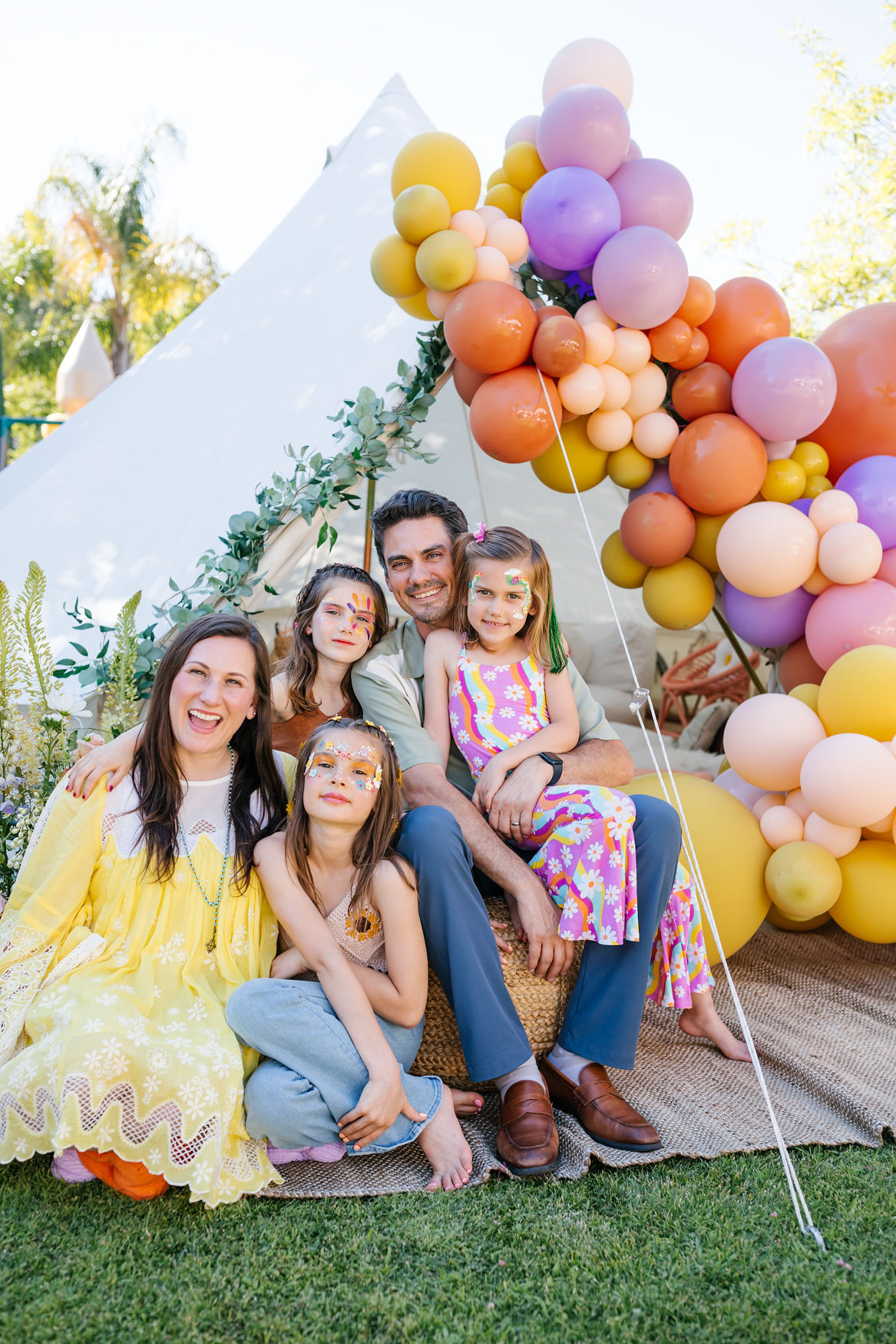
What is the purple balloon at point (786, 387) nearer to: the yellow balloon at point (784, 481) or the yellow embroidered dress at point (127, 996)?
the yellow balloon at point (784, 481)

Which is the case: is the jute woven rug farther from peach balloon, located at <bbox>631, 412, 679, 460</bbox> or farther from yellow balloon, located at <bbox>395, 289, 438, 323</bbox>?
yellow balloon, located at <bbox>395, 289, 438, 323</bbox>

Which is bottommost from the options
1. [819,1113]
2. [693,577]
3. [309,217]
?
[819,1113]

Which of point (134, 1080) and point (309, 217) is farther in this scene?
point (309, 217)

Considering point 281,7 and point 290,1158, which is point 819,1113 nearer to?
point 290,1158

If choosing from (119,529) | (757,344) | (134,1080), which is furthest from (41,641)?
(757,344)

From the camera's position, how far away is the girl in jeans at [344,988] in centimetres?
171

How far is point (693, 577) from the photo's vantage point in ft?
9.61

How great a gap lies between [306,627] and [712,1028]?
1399 mm

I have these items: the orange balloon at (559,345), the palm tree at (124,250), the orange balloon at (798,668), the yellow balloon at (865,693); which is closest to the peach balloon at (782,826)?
the yellow balloon at (865,693)

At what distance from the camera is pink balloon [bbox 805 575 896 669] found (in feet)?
8.38

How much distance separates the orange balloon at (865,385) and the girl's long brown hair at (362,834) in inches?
69.3

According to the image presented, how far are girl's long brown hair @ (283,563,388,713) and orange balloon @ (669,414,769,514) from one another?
0.99 metres

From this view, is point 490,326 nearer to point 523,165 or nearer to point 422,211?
point 422,211

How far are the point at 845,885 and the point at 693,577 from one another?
1003 mm
